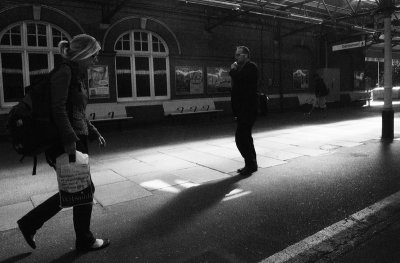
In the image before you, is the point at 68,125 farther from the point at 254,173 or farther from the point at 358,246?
the point at 254,173

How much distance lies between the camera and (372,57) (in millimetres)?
26531

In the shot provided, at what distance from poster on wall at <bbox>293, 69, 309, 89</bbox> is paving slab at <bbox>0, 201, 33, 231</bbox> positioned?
1618 cm

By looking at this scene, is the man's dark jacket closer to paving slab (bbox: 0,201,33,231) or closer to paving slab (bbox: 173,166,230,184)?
paving slab (bbox: 173,166,230,184)

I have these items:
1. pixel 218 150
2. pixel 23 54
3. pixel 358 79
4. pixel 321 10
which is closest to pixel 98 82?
pixel 23 54

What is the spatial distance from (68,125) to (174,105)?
36.4ft

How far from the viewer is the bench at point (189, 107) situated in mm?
13547

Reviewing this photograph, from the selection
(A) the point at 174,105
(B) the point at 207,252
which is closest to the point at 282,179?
(B) the point at 207,252

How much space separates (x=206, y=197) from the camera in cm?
461

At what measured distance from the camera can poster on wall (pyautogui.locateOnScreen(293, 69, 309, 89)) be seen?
61.2 feet

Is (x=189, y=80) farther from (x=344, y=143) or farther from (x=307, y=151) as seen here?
(x=307, y=151)

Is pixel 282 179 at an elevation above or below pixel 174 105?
below

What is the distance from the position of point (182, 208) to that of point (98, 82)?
29.5ft

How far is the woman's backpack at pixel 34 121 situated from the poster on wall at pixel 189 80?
448 inches

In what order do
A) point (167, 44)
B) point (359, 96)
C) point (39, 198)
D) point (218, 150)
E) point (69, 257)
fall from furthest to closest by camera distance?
point (359, 96)
point (167, 44)
point (218, 150)
point (39, 198)
point (69, 257)
